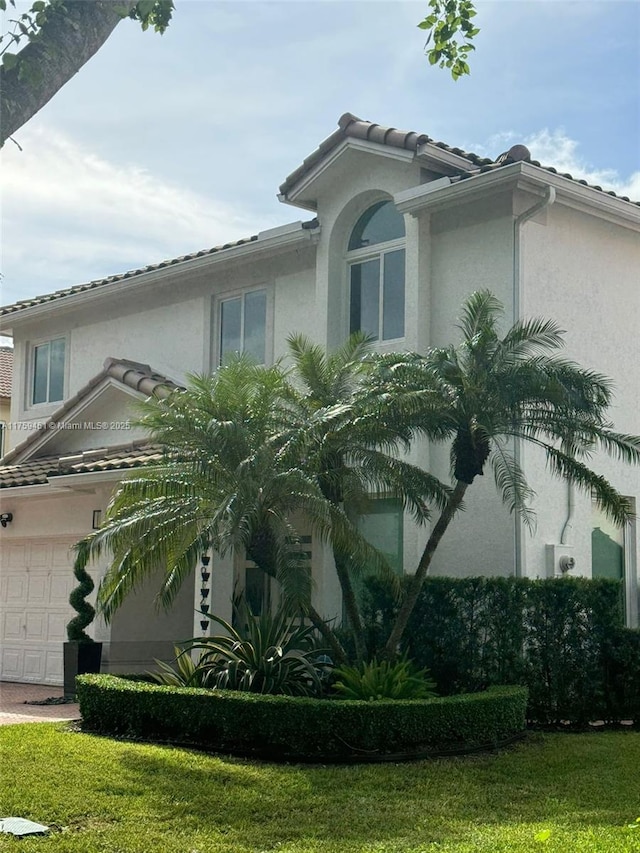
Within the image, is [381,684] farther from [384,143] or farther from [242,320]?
[242,320]

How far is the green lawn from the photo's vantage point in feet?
25.6

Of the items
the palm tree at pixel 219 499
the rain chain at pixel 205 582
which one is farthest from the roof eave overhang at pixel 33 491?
the palm tree at pixel 219 499

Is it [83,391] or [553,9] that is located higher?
[553,9]

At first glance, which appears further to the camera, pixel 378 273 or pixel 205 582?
pixel 378 273

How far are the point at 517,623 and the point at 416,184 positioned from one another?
21.8 ft

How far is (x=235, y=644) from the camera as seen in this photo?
13.2m

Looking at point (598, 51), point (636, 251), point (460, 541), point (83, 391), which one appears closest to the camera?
point (598, 51)

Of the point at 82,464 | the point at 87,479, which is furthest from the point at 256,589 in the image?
the point at 82,464

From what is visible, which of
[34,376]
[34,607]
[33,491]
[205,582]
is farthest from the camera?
[34,376]

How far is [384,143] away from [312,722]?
Answer: 8.83 meters

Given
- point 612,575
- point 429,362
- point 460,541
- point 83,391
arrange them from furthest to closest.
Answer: point 83,391
point 612,575
point 460,541
point 429,362

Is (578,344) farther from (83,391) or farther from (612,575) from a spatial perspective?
(83,391)

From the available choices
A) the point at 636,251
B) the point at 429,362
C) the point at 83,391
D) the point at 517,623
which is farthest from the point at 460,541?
the point at 83,391

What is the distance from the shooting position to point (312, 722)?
1093 cm
